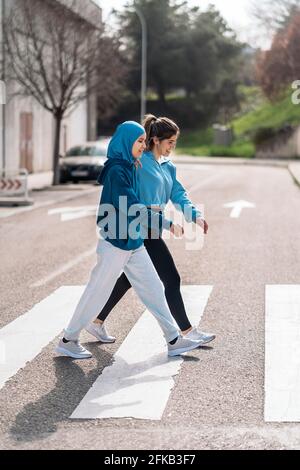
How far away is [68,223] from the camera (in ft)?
55.6

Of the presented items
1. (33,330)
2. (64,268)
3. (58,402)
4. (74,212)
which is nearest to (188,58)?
(74,212)

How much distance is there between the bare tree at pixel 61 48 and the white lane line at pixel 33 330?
1924cm

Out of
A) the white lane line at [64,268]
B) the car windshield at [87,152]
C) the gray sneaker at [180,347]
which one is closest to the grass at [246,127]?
the car windshield at [87,152]

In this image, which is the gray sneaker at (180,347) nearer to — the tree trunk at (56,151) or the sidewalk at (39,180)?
the sidewalk at (39,180)

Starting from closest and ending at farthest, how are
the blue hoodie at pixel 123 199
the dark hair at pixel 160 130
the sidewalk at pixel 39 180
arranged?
the blue hoodie at pixel 123 199 → the dark hair at pixel 160 130 → the sidewalk at pixel 39 180

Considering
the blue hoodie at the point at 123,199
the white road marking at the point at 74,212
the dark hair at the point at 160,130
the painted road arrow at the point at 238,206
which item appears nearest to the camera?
the blue hoodie at the point at 123,199

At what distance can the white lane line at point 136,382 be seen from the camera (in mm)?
5371

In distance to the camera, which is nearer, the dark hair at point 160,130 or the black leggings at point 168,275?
the dark hair at point 160,130

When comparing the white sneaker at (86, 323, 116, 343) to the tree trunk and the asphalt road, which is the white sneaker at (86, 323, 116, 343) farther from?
the tree trunk

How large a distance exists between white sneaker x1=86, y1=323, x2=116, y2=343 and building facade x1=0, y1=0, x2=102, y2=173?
22.5 meters

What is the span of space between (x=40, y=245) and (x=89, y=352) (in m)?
6.95

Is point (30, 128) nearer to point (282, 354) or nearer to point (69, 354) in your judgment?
point (69, 354)

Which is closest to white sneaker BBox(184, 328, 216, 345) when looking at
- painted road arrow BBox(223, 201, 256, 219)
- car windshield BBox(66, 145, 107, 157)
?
painted road arrow BBox(223, 201, 256, 219)

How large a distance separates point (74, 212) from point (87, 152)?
34.6ft
